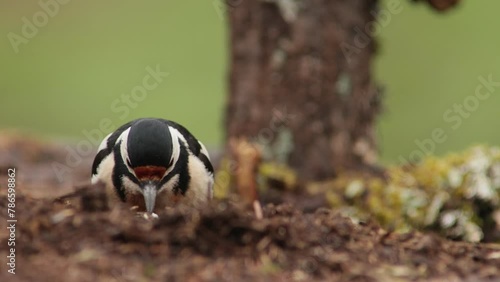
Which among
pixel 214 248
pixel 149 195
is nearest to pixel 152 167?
pixel 149 195

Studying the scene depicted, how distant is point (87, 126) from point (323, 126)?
586 cm

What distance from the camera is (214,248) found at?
3936 mm

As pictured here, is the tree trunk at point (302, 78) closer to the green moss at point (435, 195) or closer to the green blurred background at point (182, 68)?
the green moss at point (435, 195)

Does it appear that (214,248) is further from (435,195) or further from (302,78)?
(302,78)

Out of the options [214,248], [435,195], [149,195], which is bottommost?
[214,248]

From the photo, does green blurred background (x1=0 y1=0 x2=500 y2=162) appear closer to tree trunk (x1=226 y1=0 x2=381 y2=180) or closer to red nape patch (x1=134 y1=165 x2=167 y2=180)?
tree trunk (x1=226 y1=0 x2=381 y2=180)

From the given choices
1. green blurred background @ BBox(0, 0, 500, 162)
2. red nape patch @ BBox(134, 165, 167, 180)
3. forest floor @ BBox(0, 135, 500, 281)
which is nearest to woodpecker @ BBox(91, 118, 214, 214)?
red nape patch @ BBox(134, 165, 167, 180)

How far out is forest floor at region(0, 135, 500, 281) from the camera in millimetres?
3697

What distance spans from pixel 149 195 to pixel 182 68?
8639mm

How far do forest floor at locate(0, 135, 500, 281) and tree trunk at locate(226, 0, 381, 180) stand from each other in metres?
2.69

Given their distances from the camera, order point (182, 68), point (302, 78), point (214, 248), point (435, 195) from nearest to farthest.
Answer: point (214, 248)
point (435, 195)
point (302, 78)
point (182, 68)

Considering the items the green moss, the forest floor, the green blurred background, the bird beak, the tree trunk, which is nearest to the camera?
the forest floor

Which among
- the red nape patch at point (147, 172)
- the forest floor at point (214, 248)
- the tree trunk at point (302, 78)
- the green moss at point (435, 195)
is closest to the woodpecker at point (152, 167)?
the red nape patch at point (147, 172)

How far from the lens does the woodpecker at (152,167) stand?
16.4 feet
